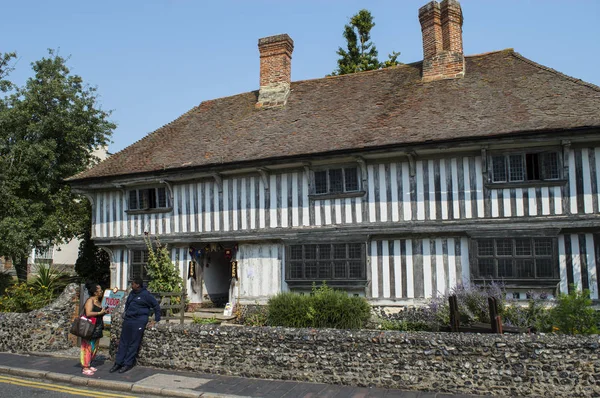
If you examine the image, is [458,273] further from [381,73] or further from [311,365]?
[381,73]

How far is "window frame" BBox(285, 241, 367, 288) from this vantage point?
41.2 ft

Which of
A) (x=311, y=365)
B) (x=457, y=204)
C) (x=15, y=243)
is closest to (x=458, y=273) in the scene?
(x=457, y=204)

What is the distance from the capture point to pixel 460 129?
11.7m

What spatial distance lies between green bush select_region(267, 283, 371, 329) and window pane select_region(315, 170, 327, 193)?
10.4 ft

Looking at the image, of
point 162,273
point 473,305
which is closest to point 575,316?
point 473,305

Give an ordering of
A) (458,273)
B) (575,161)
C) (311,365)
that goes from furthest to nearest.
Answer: (458,273) < (575,161) < (311,365)

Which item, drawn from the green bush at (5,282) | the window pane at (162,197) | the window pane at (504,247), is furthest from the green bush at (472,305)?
the green bush at (5,282)

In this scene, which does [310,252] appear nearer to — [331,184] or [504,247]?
[331,184]

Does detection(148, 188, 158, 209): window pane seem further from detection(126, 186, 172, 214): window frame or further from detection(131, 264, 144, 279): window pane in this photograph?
detection(131, 264, 144, 279): window pane

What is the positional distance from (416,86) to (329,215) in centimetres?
527

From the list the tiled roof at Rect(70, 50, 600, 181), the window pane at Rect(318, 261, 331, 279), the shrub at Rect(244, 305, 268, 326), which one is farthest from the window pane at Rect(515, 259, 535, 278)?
the shrub at Rect(244, 305, 268, 326)

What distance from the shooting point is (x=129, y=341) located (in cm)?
872

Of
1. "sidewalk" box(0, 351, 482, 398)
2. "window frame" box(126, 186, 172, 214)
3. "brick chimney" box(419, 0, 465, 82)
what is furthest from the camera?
"window frame" box(126, 186, 172, 214)

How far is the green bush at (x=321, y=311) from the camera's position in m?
10.6
